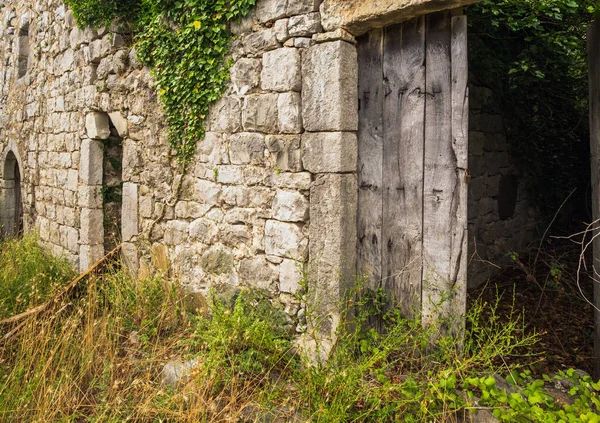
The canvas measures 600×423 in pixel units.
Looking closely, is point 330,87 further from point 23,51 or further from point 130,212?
point 23,51

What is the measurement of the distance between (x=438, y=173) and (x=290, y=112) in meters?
1.04

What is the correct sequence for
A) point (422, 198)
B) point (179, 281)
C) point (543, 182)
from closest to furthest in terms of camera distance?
1. point (422, 198)
2. point (179, 281)
3. point (543, 182)

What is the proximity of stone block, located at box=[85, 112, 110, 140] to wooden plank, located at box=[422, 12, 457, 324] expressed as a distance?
148 inches

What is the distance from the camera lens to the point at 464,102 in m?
2.70

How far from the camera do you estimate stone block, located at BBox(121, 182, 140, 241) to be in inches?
181

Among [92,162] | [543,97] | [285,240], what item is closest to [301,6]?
[285,240]

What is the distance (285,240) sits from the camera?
3186 millimetres

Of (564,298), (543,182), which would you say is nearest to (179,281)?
(564,298)

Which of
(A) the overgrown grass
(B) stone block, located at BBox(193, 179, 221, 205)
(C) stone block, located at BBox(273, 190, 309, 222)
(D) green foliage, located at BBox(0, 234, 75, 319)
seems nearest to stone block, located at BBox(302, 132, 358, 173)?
(C) stone block, located at BBox(273, 190, 309, 222)

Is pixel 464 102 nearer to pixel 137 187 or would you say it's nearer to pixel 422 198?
pixel 422 198

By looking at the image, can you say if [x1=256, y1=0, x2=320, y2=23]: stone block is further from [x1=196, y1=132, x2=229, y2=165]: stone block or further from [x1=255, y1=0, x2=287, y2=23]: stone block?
[x1=196, y1=132, x2=229, y2=165]: stone block

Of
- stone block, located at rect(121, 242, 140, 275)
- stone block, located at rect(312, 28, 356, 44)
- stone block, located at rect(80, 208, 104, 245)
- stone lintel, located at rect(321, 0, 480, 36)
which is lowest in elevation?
stone block, located at rect(121, 242, 140, 275)

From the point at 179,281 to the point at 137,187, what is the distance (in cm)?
115

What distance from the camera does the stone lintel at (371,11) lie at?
2.62 meters
